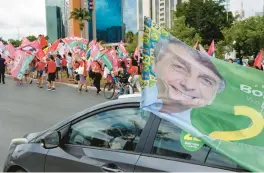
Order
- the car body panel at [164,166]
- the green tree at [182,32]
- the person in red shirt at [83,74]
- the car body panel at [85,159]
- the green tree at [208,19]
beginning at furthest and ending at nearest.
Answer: the green tree at [208,19] → the green tree at [182,32] → the person in red shirt at [83,74] → the car body panel at [85,159] → the car body panel at [164,166]

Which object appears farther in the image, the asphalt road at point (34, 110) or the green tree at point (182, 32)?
the green tree at point (182, 32)

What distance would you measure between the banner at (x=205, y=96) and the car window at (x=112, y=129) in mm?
369

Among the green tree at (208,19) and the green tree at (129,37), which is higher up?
the green tree at (208,19)

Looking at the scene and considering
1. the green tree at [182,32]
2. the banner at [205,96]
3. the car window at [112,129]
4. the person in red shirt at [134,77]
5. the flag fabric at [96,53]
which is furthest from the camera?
the green tree at [182,32]

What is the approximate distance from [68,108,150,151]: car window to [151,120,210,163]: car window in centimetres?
17

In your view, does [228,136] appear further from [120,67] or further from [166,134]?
[120,67]

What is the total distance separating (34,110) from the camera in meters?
11.9

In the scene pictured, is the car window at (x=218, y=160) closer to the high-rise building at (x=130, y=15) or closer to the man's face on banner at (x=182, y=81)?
the man's face on banner at (x=182, y=81)

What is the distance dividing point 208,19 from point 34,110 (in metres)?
54.7

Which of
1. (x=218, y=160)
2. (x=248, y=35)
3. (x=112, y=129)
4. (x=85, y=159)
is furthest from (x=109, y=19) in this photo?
(x=218, y=160)

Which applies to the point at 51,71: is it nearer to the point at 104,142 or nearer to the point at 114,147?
the point at 104,142

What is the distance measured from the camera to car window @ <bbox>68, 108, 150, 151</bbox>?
306 centimetres

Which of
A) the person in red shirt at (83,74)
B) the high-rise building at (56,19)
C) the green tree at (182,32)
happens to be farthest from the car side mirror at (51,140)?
the high-rise building at (56,19)

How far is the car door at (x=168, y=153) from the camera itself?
261 centimetres
